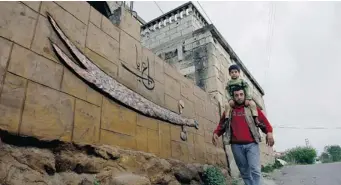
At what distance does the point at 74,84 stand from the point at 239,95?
73.3 inches

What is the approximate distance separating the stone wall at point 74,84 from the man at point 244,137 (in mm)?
989

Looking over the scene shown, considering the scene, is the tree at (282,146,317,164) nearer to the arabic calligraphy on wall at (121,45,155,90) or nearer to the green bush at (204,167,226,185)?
the green bush at (204,167,226,185)

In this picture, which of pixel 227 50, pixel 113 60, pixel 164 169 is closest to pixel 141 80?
pixel 113 60

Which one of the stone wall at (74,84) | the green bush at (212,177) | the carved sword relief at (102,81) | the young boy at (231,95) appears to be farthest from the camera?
the green bush at (212,177)

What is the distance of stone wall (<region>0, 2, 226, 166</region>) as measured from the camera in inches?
78.5

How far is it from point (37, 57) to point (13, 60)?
217mm

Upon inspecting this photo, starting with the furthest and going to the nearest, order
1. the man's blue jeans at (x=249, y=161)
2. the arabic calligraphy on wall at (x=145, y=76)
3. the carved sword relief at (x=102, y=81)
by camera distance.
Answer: the arabic calligraphy on wall at (x=145, y=76) → the man's blue jeans at (x=249, y=161) → the carved sword relief at (x=102, y=81)

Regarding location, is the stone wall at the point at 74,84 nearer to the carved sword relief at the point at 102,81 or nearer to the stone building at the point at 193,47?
the carved sword relief at the point at 102,81

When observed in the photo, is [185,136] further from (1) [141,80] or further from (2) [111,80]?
(2) [111,80]

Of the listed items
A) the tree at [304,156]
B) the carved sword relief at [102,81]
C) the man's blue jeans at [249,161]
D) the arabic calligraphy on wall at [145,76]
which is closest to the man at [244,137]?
the man's blue jeans at [249,161]

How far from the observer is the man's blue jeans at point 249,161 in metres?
2.76

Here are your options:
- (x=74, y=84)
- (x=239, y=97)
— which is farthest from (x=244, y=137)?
(x=74, y=84)

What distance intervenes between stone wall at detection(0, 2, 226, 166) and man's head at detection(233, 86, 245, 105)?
1119 millimetres

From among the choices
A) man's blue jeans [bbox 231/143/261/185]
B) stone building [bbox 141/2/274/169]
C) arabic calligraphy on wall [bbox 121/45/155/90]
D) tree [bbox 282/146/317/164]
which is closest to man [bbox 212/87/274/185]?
man's blue jeans [bbox 231/143/261/185]
